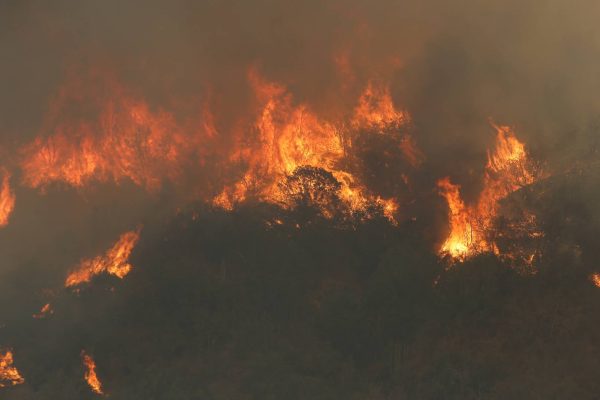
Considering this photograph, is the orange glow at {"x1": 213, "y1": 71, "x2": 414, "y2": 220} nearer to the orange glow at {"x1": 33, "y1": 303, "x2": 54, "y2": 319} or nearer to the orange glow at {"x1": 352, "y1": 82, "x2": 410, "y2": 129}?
the orange glow at {"x1": 352, "y1": 82, "x2": 410, "y2": 129}

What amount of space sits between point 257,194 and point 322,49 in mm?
7990

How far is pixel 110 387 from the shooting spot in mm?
34312

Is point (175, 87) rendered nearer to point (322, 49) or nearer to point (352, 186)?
point (322, 49)

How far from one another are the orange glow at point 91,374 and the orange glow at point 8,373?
356 centimetres

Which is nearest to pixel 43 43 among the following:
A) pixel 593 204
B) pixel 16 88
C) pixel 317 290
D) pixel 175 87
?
pixel 16 88

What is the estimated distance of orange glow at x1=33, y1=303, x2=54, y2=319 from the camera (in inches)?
1448

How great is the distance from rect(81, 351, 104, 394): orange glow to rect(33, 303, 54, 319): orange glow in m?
3.10

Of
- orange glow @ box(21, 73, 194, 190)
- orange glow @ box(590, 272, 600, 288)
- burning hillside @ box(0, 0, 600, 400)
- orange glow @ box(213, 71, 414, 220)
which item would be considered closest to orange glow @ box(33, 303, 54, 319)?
burning hillside @ box(0, 0, 600, 400)

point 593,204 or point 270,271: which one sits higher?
point 593,204

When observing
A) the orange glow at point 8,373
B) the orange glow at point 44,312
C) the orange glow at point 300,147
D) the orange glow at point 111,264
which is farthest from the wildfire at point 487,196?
the orange glow at point 8,373

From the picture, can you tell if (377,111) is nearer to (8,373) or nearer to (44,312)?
(44,312)

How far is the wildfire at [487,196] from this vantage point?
3284 cm

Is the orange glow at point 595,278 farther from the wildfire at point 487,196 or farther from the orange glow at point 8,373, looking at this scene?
the orange glow at point 8,373

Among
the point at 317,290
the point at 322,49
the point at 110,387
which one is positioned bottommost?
the point at 110,387
